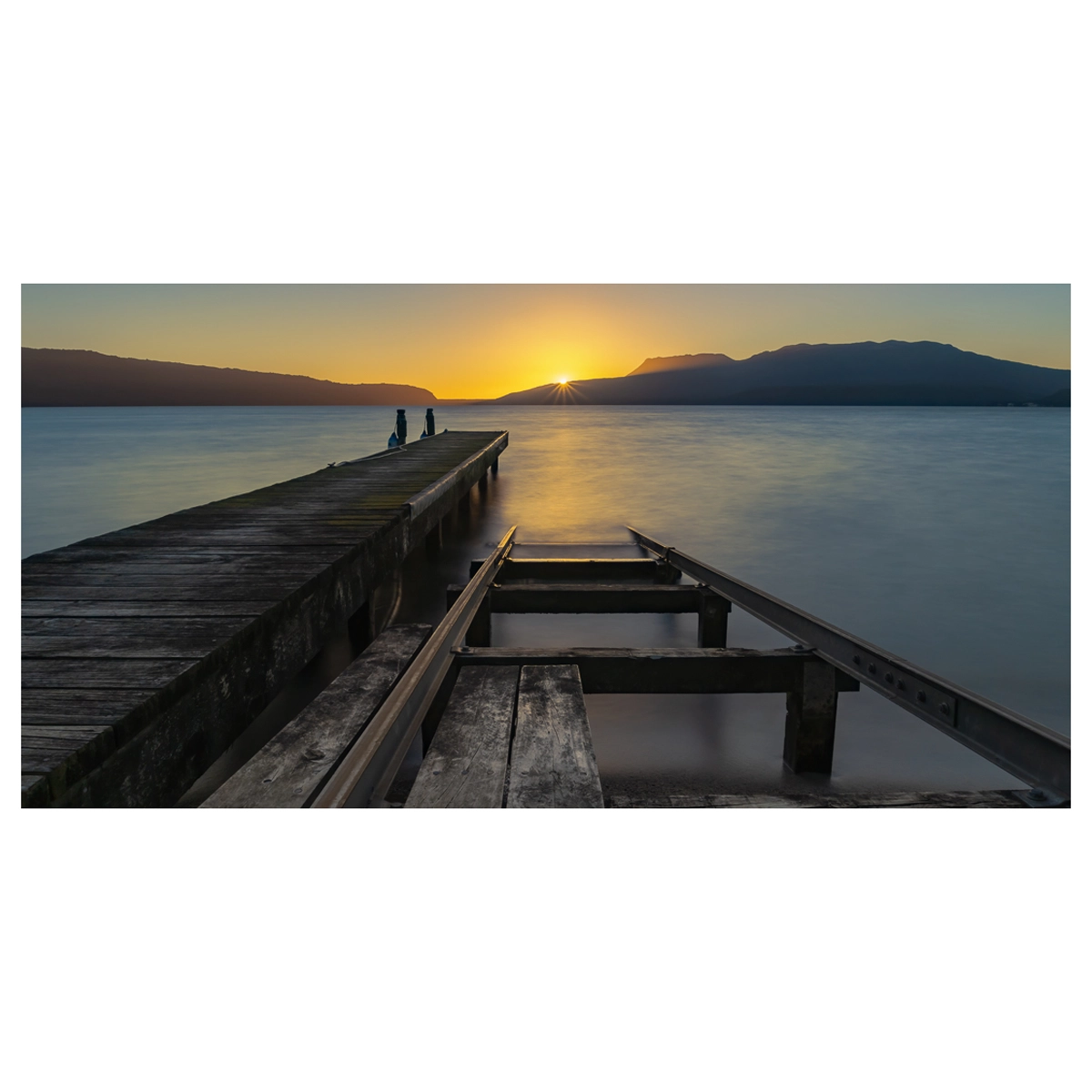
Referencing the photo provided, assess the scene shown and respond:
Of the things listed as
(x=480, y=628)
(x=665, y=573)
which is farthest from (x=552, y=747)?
(x=665, y=573)

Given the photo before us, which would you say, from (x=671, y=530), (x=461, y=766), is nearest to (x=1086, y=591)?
(x=461, y=766)

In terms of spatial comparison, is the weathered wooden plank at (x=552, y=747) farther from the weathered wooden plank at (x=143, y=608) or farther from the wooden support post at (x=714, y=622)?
the wooden support post at (x=714, y=622)

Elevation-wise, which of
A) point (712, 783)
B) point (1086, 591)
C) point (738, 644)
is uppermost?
point (1086, 591)

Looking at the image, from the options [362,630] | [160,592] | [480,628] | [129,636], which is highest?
[160,592]

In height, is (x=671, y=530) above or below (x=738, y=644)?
above

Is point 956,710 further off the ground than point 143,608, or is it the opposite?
point 143,608

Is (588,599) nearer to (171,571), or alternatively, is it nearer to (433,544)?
(171,571)

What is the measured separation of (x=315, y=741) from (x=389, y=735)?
0.40m

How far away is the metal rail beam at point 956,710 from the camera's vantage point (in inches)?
83.6

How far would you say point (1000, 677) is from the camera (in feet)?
16.9

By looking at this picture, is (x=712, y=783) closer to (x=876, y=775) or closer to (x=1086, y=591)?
(x=876, y=775)

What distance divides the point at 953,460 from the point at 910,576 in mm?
13410

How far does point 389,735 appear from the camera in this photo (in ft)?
7.32

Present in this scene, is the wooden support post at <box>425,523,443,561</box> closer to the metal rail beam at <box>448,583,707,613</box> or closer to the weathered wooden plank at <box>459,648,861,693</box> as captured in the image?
the metal rail beam at <box>448,583,707,613</box>
